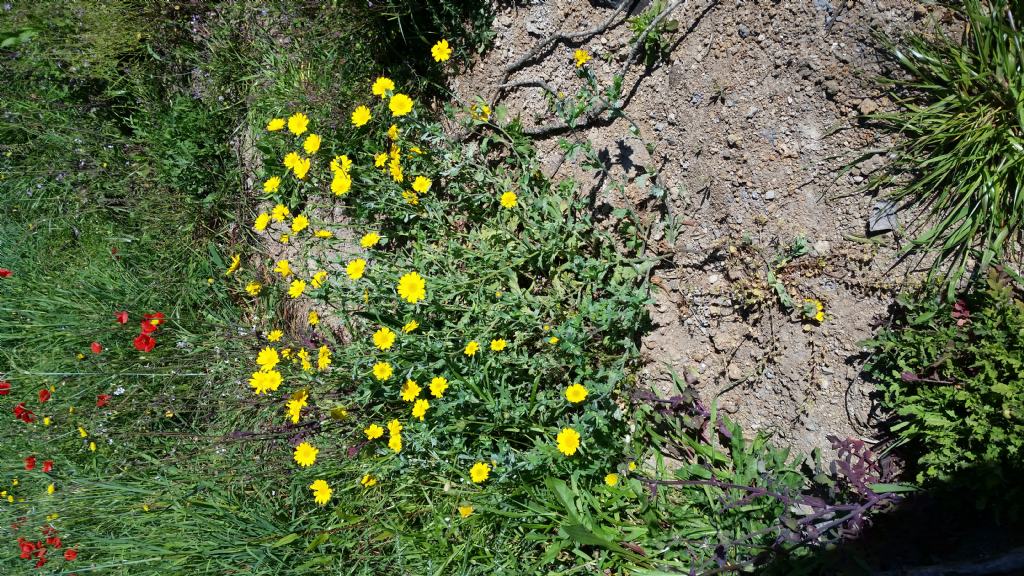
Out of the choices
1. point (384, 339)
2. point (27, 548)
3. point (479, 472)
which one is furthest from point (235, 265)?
point (479, 472)

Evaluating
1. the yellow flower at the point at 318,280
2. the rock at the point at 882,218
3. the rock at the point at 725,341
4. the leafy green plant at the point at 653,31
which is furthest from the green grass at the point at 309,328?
the rock at the point at 882,218

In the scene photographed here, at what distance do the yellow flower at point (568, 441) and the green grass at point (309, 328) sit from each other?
0.06 meters

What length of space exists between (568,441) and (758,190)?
134 centimetres

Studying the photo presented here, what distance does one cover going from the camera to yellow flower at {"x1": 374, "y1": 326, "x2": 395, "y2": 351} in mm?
2809

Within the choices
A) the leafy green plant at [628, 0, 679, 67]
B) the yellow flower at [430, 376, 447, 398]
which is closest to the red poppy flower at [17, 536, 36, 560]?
the yellow flower at [430, 376, 447, 398]

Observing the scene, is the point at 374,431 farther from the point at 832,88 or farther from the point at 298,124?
the point at 832,88

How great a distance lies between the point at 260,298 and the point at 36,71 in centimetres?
277

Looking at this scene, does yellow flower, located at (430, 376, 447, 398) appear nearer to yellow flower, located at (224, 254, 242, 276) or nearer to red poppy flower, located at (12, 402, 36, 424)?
yellow flower, located at (224, 254, 242, 276)

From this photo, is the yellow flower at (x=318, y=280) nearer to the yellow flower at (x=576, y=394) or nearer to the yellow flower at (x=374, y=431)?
the yellow flower at (x=374, y=431)

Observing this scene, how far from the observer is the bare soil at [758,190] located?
2348 mm

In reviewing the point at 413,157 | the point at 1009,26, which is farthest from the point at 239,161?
the point at 1009,26

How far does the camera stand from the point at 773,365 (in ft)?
8.35

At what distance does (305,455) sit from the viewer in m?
3.10

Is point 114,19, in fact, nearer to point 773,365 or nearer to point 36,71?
point 36,71
